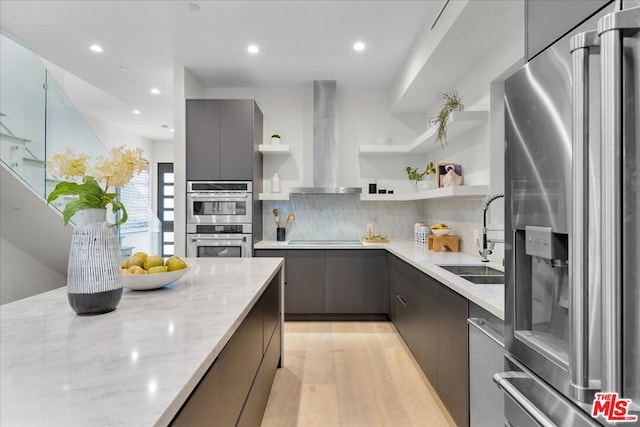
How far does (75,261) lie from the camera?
1.09m

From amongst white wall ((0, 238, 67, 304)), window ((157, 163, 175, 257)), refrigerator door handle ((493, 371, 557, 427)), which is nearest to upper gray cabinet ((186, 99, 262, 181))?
white wall ((0, 238, 67, 304))

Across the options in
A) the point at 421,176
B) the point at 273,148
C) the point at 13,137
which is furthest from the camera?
the point at 273,148

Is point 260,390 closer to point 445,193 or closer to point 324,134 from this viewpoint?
point 445,193

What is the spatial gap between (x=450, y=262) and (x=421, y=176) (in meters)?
1.67

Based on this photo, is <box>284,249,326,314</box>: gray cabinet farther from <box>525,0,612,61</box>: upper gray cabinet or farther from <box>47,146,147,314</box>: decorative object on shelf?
<box>525,0,612,61</box>: upper gray cabinet

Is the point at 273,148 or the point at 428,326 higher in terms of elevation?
the point at 273,148

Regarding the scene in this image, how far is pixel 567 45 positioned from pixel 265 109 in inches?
160

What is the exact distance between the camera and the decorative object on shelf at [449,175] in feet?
9.99

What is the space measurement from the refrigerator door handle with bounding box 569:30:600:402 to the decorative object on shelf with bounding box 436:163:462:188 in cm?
240

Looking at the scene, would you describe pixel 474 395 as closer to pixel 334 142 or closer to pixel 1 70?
pixel 334 142

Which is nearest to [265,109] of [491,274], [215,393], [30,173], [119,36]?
[119,36]

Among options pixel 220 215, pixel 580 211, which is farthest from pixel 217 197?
pixel 580 211

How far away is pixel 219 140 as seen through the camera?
3859 mm

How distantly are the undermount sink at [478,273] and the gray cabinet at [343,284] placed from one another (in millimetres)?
1483
